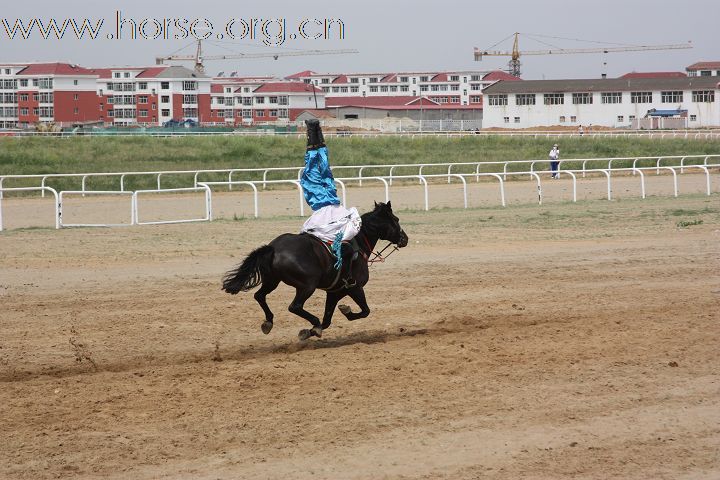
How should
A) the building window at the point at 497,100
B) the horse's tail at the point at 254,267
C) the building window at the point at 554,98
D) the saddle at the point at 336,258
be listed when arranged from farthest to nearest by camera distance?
the building window at the point at 497,100, the building window at the point at 554,98, the saddle at the point at 336,258, the horse's tail at the point at 254,267

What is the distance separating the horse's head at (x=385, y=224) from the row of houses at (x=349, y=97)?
2184 inches

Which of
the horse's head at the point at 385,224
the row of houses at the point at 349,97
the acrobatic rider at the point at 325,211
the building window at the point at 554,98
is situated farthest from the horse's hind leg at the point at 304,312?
the building window at the point at 554,98

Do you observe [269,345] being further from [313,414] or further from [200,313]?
[313,414]

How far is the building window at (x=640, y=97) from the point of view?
3469 inches

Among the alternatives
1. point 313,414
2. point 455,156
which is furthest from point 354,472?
point 455,156

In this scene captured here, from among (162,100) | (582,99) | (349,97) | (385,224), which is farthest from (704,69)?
(385,224)

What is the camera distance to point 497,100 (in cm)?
9100

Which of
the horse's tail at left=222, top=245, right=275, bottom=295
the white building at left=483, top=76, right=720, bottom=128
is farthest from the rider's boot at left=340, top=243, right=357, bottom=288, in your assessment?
the white building at left=483, top=76, right=720, bottom=128

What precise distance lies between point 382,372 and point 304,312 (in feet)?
4.07

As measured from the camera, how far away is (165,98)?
357 feet

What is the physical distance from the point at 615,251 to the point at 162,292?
7.29 meters

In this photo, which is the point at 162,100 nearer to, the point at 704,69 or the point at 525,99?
the point at 525,99

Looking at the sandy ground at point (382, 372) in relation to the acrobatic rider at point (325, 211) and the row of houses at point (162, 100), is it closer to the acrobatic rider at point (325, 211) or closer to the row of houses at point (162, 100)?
the acrobatic rider at point (325, 211)

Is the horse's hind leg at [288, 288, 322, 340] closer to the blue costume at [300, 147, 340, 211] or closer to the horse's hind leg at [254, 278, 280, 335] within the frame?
the horse's hind leg at [254, 278, 280, 335]
